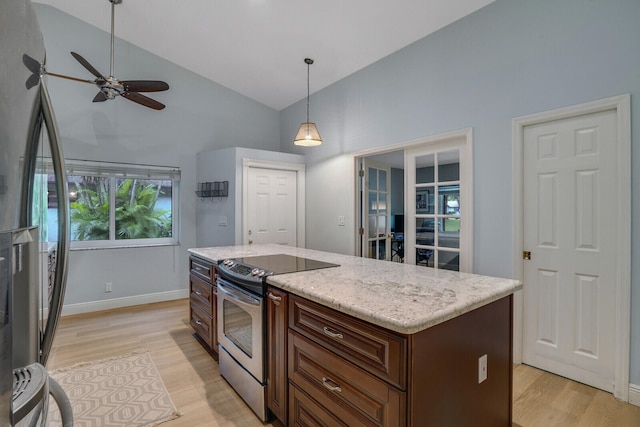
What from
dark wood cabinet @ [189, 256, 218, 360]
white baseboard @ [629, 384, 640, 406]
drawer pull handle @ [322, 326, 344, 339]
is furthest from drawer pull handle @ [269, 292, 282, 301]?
white baseboard @ [629, 384, 640, 406]

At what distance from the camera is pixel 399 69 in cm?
365

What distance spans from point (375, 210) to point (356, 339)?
3.29m

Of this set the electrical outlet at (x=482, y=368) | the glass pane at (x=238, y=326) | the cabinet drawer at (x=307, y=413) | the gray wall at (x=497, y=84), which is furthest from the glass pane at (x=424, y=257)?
the cabinet drawer at (x=307, y=413)

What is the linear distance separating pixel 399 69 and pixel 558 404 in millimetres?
3314

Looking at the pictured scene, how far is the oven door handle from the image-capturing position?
1995 millimetres

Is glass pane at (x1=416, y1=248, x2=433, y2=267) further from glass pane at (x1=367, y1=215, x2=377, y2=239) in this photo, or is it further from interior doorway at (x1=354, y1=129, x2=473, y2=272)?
glass pane at (x1=367, y1=215, x2=377, y2=239)

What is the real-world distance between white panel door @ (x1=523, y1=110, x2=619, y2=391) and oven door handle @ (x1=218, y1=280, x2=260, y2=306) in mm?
2243

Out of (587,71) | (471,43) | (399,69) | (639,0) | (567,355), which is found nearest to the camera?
(639,0)

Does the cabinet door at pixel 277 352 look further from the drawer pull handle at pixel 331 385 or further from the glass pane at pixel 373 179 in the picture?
the glass pane at pixel 373 179

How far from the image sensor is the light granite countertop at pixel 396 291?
124 centimetres

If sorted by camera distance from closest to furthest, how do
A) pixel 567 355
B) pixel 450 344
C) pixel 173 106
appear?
pixel 450 344 < pixel 567 355 < pixel 173 106

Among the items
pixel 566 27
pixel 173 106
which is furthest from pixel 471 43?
pixel 173 106

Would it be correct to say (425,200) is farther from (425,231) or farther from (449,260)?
(449,260)

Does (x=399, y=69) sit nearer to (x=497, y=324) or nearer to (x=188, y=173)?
(x=497, y=324)
